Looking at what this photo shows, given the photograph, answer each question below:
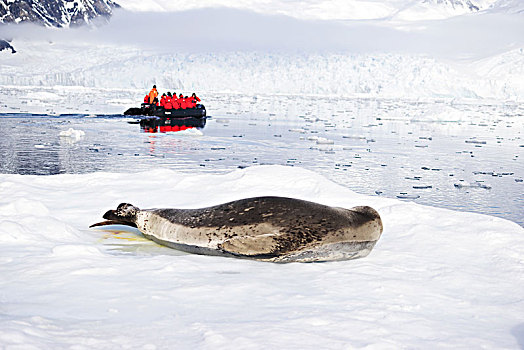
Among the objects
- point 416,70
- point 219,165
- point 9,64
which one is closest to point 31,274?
point 219,165

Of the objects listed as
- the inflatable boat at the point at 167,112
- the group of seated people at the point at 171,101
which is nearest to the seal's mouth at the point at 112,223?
the inflatable boat at the point at 167,112

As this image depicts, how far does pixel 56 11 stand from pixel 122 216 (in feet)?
348

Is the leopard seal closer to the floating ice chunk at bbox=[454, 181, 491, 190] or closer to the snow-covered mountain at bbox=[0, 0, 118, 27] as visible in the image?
the floating ice chunk at bbox=[454, 181, 491, 190]

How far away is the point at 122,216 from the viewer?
389 cm

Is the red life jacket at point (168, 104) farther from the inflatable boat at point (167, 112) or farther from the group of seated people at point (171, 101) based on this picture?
the inflatable boat at point (167, 112)

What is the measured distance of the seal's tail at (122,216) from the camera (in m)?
3.87

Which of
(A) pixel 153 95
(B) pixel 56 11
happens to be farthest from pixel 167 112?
(B) pixel 56 11

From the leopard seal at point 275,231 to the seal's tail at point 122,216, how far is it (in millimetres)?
329

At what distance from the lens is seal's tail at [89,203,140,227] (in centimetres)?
387

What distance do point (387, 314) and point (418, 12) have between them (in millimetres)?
66657

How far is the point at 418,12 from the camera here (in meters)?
64.0

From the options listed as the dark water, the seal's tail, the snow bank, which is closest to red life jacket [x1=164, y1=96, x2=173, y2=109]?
the dark water

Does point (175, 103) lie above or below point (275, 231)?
above

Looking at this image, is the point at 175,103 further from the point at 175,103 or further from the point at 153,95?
the point at 153,95
